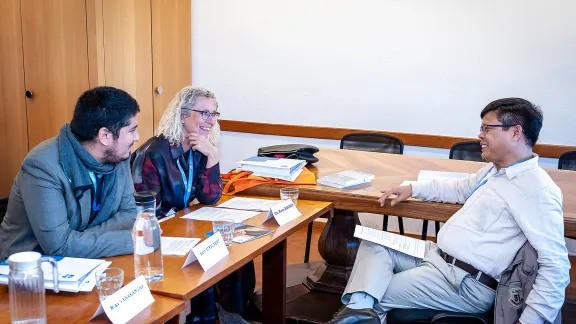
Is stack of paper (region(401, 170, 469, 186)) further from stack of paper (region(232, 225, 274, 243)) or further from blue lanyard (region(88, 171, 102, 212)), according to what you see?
blue lanyard (region(88, 171, 102, 212))

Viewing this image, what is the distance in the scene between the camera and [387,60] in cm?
459

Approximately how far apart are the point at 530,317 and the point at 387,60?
2.88 metres

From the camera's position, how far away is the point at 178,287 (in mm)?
1627

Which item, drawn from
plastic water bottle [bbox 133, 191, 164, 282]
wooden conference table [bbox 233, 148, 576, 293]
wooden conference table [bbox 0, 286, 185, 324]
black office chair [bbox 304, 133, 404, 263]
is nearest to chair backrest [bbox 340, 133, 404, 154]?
black office chair [bbox 304, 133, 404, 263]

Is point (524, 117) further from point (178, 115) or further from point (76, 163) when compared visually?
point (76, 163)

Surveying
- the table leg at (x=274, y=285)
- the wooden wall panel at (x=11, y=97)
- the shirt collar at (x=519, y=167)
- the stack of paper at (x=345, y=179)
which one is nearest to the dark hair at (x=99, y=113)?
the table leg at (x=274, y=285)

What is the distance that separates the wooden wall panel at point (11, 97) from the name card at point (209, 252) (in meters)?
3.04

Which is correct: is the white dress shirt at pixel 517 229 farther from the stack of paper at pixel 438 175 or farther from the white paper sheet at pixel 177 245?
the white paper sheet at pixel 177 245

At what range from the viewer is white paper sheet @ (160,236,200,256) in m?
1.92

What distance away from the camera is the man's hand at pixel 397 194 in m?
2.63

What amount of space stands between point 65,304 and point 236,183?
4.63 feet

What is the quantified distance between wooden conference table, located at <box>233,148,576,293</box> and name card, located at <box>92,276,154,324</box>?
1.33 metres

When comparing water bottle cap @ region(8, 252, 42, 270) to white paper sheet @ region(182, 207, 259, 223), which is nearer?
water bottle cap @ region(8, 252, 42, 270)

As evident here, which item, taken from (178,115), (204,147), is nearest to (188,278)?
(204,147)
